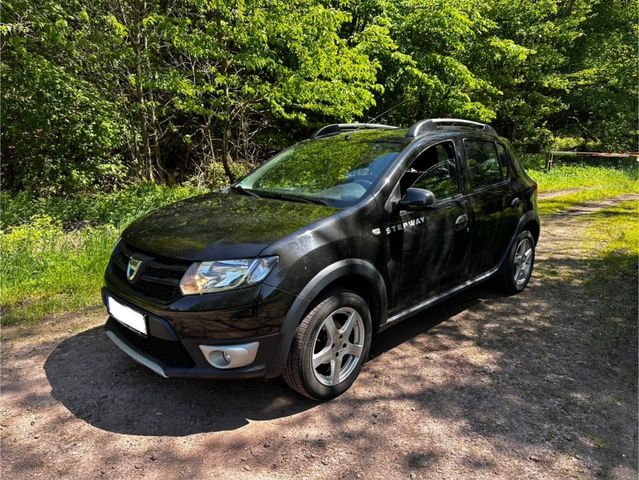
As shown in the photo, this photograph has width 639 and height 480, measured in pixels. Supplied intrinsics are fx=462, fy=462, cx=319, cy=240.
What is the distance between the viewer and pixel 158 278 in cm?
272

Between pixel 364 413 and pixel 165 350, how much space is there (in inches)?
50.1

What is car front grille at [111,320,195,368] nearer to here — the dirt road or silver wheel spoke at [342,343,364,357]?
the dirt road

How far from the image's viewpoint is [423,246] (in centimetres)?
346

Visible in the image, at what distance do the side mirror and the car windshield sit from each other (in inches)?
10.3

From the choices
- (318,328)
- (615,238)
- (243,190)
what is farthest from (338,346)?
(615,238)

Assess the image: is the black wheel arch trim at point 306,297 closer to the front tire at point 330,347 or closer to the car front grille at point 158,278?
the front tire at point 330,347

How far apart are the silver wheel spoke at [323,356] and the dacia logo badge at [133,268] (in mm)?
1219

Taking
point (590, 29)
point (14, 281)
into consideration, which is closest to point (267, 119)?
point (14, 281)

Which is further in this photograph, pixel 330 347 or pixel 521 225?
pixel 521 225

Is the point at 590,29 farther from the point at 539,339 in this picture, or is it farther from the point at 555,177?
the point at 539,339

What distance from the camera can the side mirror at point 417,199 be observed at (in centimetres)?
312

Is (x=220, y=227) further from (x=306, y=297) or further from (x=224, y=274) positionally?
(x=306, y=297)

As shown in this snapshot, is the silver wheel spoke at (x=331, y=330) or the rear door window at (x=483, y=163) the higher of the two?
the rear door window at (x=483, y=163)

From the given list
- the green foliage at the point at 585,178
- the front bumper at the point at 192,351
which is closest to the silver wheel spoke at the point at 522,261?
the front bumper at the point at 192,351
